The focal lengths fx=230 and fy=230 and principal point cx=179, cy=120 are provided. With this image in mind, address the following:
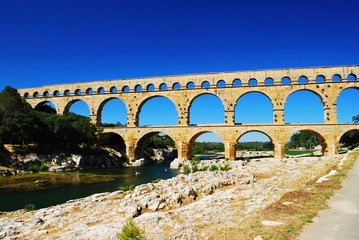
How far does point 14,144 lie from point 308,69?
3654 centimetres

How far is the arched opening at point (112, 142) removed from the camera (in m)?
33.6

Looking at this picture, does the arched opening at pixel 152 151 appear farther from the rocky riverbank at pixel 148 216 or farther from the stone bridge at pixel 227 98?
the rocky riverbank at pixel 148 216

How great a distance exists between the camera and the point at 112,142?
3812 centimetres

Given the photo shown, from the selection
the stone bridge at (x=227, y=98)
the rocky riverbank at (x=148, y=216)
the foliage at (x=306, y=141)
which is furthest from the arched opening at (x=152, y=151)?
the foliage at (x=306, y=141)

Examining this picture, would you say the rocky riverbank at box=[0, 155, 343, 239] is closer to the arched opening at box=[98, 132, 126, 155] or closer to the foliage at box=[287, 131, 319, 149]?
the arched opening at box=[98, 132, 126, 155]

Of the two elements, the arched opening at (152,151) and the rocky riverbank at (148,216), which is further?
the arched opening at (152,151)

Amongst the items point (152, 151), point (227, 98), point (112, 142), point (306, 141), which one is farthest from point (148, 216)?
point (306, 141)

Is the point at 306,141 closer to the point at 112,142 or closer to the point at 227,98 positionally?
the point at 227,98

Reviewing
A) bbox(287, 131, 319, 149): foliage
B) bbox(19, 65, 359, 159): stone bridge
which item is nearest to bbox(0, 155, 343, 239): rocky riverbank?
bbox(19, 65, 359, 159): stone bridge

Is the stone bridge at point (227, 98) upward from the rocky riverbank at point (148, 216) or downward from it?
upward

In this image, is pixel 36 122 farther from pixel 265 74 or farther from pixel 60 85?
pixel 265 74

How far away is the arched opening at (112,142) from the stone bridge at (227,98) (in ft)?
3.94

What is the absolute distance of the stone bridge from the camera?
2805 centimetres

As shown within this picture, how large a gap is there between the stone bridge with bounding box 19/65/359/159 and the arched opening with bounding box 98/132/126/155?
1.20m
